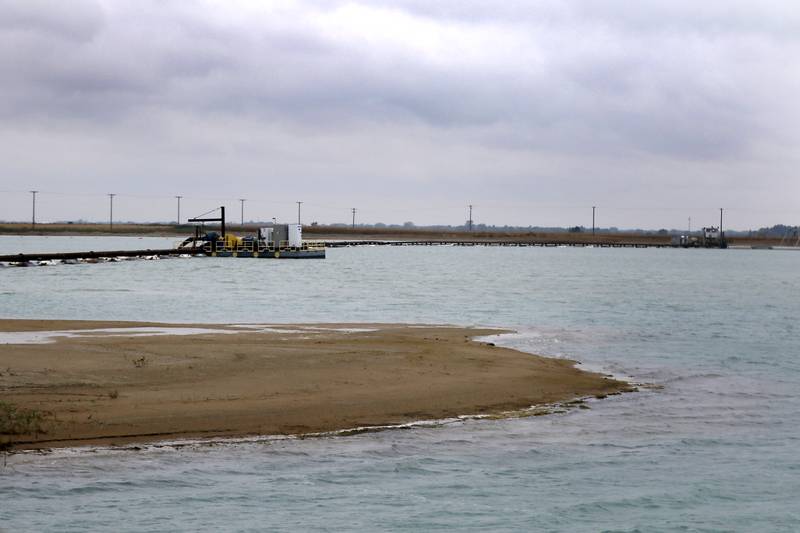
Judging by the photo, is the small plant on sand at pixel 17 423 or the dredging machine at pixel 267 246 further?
the dredging machine at pixel 267 246

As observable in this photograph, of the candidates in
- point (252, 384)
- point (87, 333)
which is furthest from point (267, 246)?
point (252, 384)

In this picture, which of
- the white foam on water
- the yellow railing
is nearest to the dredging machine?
the yellow railing

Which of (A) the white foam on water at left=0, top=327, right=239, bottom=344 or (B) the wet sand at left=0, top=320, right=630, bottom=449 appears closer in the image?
(B) the wet sand at left=0, top=320, right=630, bottom=449

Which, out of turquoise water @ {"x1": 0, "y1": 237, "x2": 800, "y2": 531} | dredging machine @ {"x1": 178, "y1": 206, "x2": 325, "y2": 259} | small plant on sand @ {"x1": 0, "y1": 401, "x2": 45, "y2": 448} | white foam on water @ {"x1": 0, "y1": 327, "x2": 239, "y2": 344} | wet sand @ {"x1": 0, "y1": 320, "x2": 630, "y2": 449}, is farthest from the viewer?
dredging machine @ {"x1": 178, "y1": 206, "x2": 325, "y2": 259}

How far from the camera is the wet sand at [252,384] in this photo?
17.9 m

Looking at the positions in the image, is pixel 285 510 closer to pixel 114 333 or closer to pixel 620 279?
pixel 114 333

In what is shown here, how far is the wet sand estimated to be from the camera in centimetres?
1794

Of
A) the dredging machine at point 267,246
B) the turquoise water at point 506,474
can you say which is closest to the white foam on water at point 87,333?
the turquoise water at point 506,474

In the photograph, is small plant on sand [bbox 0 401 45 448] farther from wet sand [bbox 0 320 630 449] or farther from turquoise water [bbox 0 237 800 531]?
turquoise water [bbox 0 237 800 531]

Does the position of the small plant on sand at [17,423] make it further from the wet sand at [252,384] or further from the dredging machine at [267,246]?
the dredging machine at [267,246]

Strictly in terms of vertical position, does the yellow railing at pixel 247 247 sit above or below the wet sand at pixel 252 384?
above

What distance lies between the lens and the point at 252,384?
70.4 feet

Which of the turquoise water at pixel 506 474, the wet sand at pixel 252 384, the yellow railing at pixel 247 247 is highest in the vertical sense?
the yellow railing at pixel 247 247

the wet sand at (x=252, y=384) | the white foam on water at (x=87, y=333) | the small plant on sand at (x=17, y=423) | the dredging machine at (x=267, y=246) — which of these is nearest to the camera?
the small plant on sand at (x=17, y=423)
